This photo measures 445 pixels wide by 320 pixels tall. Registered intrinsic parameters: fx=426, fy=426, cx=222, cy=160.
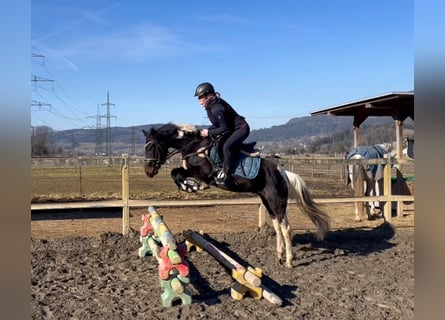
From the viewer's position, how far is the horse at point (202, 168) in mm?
5176

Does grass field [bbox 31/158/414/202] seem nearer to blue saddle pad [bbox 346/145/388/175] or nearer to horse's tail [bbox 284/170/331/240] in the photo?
blue saddle pad [bbox 346/145/388/175]

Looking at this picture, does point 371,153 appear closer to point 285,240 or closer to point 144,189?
point 285,240

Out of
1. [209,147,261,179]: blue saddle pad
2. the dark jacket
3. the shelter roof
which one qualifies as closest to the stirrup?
[209,147,261,179]: blue saddle pad

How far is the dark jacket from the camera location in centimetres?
501

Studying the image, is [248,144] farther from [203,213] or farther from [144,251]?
[203,213]

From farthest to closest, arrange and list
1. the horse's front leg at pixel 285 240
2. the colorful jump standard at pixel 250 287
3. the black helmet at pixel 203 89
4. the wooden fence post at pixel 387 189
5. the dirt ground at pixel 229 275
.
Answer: the wooden fence post at pixel 387 189 < the horse's front leg at pixel 285 240 < the black helmet at pixel 203 89 < the colorful jump standard at pixel 250 287 < the dirt ground at pixel 229 275

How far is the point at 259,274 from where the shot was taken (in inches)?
170

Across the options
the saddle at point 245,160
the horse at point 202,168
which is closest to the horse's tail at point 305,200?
the horse at point 202,168

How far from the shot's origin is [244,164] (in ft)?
17.5

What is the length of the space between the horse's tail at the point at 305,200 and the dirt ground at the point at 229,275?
472 millimetres

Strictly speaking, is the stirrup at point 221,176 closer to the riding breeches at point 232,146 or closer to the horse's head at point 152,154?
the riding breeches at point 232,146

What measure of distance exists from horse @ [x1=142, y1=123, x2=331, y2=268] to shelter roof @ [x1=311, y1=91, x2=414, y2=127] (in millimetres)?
3420
